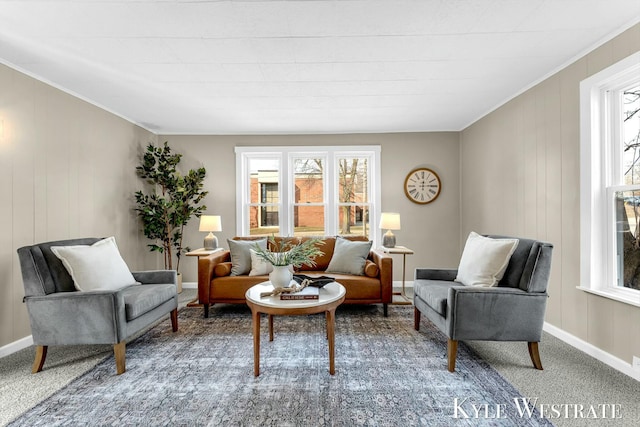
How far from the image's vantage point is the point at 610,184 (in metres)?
2.43

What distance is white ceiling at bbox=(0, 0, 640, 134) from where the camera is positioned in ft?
6.37

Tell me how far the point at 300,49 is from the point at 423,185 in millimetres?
3103

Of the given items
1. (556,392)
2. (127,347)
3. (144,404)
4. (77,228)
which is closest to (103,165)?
(77,228)

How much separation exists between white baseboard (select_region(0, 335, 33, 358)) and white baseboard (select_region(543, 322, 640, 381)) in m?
4.67

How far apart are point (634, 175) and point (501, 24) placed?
1477 mm

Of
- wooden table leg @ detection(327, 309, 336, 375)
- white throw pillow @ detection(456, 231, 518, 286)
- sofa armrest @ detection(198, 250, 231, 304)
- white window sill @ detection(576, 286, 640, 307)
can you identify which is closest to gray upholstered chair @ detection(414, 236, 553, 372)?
white throw pillow @ detection(456, 231, 518, 286)

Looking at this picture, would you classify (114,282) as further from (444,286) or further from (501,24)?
(501,24)

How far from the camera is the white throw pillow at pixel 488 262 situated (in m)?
2.46

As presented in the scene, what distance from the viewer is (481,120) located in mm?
4191

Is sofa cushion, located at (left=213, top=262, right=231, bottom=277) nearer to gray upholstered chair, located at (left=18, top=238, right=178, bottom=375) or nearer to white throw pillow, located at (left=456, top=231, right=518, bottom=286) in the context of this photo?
gray upholstered chair, located at (left=18, top=238, right=178, bottom=375)

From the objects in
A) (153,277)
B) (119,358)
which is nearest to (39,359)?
(119,358)

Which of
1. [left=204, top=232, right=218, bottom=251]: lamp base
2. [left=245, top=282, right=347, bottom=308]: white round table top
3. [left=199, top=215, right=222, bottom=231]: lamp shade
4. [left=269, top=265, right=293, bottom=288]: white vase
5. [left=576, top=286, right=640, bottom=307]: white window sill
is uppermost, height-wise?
[left=199, top=215, right=222, bottom=231]: lamp shade

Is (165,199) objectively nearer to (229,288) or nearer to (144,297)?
(229,288)

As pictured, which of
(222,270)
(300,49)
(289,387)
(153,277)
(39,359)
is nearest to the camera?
(289,387)
